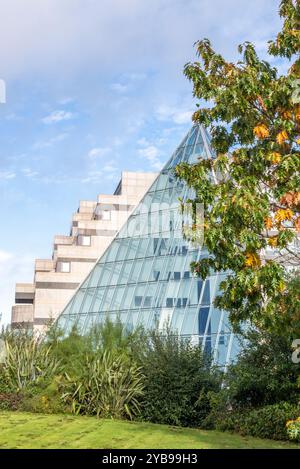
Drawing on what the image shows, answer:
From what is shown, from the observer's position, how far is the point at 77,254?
2680 inches

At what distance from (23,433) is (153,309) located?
1881 cm

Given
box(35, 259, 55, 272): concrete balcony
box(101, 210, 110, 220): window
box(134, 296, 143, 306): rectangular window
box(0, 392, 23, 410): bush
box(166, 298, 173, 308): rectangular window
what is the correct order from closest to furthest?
box(0, 392, 23, 410): bush, box(166, 298, 173, 308): rectangular window, box(134, 296, 143, 306): rectangular window, box(101, 210, 110, 220): window, box(35, 259, 55, 272): concrete balcony

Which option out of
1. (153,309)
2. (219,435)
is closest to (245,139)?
(219,435)

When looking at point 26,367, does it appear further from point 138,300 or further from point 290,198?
point 290,198

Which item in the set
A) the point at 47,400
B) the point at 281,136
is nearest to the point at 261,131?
the point at 281,136

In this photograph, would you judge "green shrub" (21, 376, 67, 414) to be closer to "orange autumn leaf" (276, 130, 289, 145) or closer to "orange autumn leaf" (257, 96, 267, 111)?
"orange autumn leaf" (257, 96, 267, 111)

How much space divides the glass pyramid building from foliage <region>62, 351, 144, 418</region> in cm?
739

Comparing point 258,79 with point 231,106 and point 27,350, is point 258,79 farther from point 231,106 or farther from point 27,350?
point 27,350

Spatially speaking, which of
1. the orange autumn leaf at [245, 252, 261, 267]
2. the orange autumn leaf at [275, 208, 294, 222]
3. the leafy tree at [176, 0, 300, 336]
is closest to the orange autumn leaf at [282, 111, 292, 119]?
the leafy tree at [176, 0, 300, 336]

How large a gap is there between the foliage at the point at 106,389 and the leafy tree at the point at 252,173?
11320mm

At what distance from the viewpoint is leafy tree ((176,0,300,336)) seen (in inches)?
462

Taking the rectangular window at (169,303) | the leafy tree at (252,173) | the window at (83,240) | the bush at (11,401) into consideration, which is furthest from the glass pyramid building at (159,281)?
the window at (83,240)

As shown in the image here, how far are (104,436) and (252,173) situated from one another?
9.70 m

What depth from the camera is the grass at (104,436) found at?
1756 centimetres
